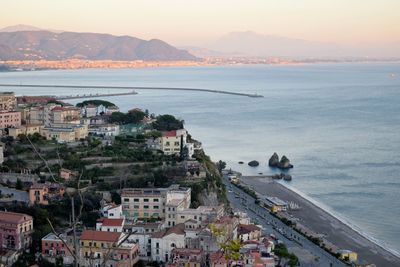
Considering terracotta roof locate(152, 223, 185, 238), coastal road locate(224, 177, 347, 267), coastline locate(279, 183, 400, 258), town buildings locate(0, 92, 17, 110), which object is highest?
town buildings locate(0, 92, 17, 110)

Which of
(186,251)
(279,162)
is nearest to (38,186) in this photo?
(186,251)

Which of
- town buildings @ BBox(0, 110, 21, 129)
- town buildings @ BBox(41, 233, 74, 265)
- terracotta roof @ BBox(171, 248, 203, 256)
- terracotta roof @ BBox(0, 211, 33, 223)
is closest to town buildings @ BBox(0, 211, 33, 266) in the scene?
terracotta roof @ BBox(0, 211, 33, 223)

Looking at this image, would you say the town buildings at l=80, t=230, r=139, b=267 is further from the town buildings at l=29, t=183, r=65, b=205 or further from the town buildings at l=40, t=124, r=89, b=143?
the town buildings at l=40, t=124, r=89, b=143

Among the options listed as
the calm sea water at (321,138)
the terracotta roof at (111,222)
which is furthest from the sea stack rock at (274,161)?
the terracotta roof at (111,222)

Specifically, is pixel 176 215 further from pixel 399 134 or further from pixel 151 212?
pixel 399 134

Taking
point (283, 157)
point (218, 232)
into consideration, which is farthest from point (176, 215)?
point (283, 157)

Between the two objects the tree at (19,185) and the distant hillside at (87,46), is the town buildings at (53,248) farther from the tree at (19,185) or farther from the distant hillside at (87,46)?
the distant hillside at (87,46)

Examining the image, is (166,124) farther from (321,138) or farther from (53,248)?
(321,138)
